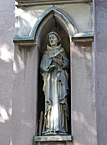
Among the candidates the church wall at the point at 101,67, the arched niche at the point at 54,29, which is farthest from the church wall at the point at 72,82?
the church wall at the point at 101,67

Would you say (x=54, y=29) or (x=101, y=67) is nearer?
(x=54, y=29)

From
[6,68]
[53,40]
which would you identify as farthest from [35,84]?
[6,68]

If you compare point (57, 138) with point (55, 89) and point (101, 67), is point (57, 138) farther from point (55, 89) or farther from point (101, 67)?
point (101, 67)

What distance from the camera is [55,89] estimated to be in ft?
21.7

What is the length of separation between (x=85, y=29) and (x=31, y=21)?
2.81 feet

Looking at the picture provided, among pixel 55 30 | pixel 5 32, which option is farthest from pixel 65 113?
pixel 5 32

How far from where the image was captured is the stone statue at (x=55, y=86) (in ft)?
21.1

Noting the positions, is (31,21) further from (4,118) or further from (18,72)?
(4,118)

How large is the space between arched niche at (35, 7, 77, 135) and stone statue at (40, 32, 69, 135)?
0.12 metres

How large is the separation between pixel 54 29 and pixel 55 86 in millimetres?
1058

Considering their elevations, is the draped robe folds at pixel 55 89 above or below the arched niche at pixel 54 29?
below

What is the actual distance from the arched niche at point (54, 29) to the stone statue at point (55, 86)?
125mm

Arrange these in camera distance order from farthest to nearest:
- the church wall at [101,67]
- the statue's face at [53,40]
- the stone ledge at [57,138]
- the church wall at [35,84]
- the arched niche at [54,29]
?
the church wall at [101,67] < the statue's face at [53,40] < the arched niche at [54,29] < the church wall at [35,84] < the stone ledge at [57,138]

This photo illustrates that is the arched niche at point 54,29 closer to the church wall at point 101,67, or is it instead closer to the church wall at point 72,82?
the church wall at point 72,82
